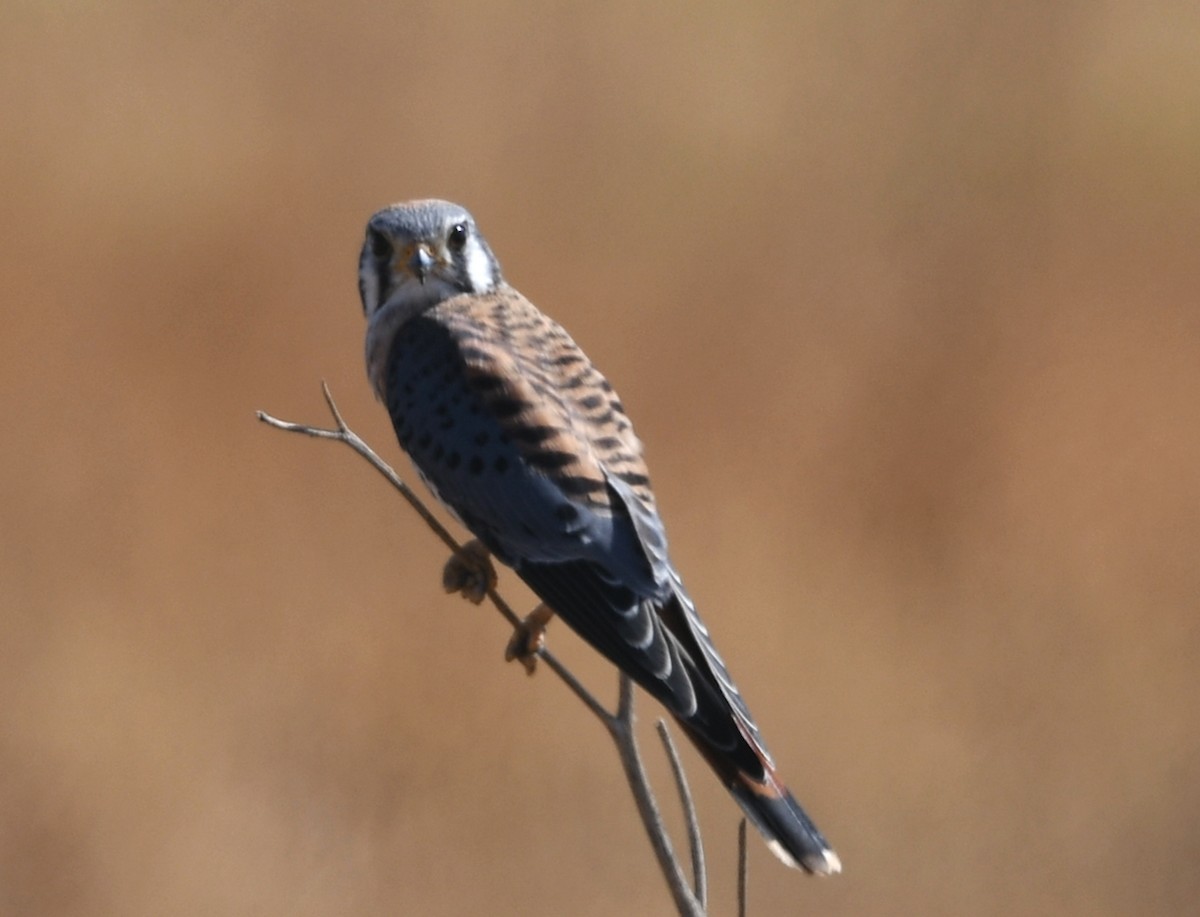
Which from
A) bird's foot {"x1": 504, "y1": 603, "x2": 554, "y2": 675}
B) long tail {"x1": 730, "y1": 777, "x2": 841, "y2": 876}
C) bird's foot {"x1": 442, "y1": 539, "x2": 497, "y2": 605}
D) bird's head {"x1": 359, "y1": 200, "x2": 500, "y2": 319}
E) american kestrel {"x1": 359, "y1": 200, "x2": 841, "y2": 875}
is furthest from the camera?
bird's head {"x1": 359, "y1": 200, "x2": 500, "y2": 319}

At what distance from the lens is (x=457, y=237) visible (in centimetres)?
320

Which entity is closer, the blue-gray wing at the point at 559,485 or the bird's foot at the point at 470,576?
the blue-gray wing at the point at 559,485

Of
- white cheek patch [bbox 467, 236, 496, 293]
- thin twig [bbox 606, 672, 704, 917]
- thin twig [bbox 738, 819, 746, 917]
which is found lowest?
thin twig [bbox 738, 819, 746, 917]

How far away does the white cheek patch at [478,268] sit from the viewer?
10.6ft

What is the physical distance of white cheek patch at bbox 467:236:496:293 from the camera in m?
3.22

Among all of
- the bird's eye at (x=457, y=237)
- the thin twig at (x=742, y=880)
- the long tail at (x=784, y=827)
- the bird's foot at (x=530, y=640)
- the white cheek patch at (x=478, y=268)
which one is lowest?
the bird's foot at (x=530, y=640)

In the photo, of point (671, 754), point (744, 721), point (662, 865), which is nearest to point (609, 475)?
point (744, 721)

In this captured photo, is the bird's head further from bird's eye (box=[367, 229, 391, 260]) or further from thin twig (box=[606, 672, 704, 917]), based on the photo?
thin twig (box=[606, 672, 704, 917])

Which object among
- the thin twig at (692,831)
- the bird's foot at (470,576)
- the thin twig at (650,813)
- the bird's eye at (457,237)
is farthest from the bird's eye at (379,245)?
the thin twig at (692,831)

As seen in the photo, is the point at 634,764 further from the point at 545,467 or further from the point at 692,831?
the point at 545,467

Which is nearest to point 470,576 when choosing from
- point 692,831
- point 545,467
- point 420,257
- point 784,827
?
point 545,467

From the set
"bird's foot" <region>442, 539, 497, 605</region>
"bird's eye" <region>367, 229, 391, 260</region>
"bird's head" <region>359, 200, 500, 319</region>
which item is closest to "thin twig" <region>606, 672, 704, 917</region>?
"bird's foot" <region>442, 539, 497, 605</region>

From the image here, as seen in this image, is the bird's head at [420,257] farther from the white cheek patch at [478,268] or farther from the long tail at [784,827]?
the long tail at [784,827]

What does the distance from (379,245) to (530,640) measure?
0.92 metres
